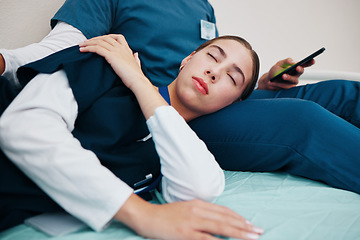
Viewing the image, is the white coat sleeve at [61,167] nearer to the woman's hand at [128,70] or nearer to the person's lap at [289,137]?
the woman's hand at [128,70]

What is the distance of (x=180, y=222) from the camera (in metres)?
0.43

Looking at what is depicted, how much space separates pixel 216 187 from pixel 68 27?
701mm

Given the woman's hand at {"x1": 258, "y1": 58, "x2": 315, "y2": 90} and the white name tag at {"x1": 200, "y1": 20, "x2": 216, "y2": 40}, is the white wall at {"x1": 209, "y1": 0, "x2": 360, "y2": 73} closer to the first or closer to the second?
the white name tag at {"x1": 200, "y1": 20, "x2": 216, "y2": 40}

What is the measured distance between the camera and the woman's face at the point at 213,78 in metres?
0.77

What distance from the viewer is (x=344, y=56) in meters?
2.46

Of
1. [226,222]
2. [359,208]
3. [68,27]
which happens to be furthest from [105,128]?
[359,208]

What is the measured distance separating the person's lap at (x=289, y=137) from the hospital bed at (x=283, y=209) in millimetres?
40

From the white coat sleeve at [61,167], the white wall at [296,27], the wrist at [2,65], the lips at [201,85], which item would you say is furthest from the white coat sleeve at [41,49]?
the white wall at [296,27]

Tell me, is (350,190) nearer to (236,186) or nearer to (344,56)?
(236,186)

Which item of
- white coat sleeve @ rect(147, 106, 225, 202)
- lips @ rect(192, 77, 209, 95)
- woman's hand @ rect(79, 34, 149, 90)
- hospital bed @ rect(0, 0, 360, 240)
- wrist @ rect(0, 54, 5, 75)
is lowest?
hospital bed @ rect(0, 0, 360, 240)

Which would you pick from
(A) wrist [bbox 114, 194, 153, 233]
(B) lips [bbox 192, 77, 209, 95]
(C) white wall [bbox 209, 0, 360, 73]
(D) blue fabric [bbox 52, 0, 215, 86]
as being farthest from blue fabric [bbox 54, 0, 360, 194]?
A: (C) white wall [bbox 209, 0, 360, 73]

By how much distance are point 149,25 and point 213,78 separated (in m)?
0.42

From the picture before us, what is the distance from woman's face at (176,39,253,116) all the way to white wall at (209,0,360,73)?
3.29 feet

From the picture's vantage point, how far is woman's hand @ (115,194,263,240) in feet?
1.39
